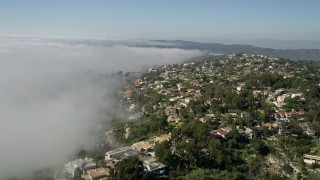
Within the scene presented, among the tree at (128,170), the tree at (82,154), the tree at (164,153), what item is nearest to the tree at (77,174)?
the tree at (82,154)

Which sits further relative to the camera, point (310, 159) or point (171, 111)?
point (171, 111)

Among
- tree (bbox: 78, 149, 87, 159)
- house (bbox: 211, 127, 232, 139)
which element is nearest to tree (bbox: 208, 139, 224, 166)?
house (bbox: 211, 127, 232, 139)

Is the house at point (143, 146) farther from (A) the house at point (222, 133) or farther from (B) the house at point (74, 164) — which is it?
(A) the house at point (222, 133)

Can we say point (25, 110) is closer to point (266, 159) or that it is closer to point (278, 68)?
point (266, 159)

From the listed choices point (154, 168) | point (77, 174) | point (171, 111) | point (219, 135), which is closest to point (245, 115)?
point (219, 135)

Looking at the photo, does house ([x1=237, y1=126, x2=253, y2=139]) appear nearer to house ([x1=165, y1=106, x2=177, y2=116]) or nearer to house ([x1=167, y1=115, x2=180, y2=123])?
house ([x1=167, y1=115, x2=180, y2=123])

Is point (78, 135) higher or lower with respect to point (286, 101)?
lower

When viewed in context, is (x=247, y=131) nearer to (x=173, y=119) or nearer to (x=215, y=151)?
(x=215, y=151)

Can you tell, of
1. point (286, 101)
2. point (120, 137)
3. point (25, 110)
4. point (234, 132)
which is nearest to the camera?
point (234, 132)

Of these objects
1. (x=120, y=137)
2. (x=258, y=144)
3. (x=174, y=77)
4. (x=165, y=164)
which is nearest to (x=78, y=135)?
(x=120, y=137)
